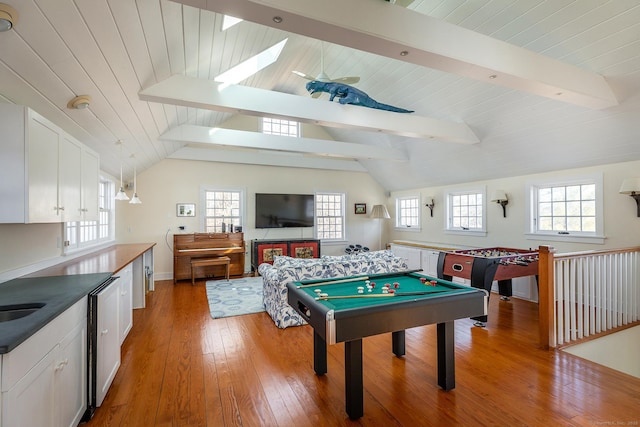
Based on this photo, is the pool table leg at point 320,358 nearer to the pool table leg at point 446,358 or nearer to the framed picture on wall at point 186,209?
the pool table leg at point 446,358

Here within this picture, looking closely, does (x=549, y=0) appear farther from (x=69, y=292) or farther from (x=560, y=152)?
(x=69, y=292)

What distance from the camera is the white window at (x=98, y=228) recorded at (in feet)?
12.0

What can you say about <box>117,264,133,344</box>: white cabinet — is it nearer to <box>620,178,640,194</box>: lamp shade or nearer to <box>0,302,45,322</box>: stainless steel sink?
<box>0,302,45,322</box>: stainless steel sink

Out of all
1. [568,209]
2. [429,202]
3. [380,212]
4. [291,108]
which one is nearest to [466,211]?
[429,202]

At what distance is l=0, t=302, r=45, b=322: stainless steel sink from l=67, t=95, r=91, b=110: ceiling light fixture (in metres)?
1.58

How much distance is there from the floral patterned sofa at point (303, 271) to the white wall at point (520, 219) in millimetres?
2642

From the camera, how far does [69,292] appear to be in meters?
2.00

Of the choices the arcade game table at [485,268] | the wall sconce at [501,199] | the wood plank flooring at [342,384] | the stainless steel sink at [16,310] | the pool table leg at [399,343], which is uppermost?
the wall sconce at [501,199]

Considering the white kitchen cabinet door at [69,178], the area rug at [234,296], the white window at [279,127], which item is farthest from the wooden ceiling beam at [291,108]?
the white window at [279,127]

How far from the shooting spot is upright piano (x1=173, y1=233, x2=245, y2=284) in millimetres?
6152

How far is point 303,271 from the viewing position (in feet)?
12.3

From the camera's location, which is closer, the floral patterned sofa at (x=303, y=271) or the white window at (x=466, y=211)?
the floral patterned sofa at (x=303, y=271)

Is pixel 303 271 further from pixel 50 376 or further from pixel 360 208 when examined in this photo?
pixel 360 208

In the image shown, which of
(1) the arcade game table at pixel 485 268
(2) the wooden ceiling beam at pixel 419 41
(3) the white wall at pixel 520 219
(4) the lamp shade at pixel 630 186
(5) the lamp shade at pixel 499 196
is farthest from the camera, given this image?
(5) the lamp shade at pixel 499 196
